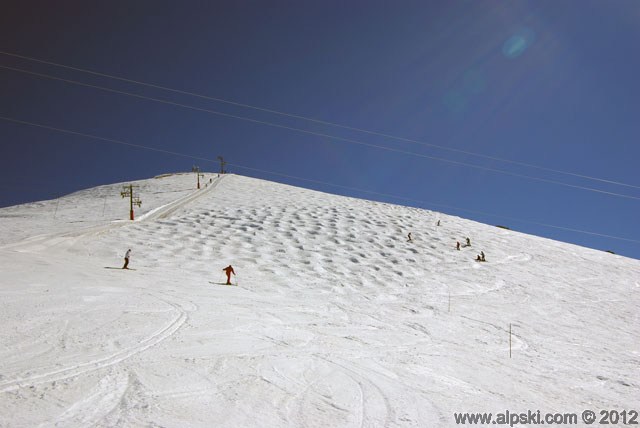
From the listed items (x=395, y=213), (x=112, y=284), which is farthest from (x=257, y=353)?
(x=395, y=213)

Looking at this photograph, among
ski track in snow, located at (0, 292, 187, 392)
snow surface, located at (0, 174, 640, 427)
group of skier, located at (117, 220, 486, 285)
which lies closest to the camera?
ski track in snow, located at (0, 292, 187, 392)

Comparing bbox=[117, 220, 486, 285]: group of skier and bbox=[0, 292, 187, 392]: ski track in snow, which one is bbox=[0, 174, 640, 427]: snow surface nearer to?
bbox=[0, 292, 187, 392]: ski track in snow

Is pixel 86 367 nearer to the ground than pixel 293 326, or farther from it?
farther from it

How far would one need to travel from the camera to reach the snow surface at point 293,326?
5.22 metres

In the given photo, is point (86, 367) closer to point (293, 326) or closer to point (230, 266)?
point (293, 326)

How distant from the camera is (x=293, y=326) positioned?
385 inches

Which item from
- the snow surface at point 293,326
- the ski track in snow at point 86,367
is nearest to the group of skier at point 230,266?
the snow surface at point 293,326

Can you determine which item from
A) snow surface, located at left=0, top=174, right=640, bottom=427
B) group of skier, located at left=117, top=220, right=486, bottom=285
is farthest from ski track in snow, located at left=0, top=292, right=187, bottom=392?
group of skier, located at left=117, top=220, right=486, bottom=285

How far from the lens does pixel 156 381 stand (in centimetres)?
552

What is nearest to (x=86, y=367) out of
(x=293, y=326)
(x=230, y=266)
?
(x=293, y=326)

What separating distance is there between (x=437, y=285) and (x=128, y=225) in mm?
16379

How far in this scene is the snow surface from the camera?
522 centimetres

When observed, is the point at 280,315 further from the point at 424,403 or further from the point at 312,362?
the point at 424,403

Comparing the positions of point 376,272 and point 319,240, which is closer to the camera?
point 376,272
